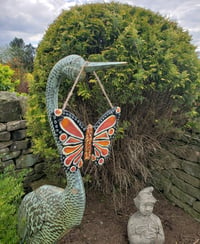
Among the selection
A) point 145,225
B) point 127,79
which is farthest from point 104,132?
point 145,225

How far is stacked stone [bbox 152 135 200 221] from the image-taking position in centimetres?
271

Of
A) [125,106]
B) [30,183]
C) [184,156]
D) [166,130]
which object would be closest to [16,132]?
[30,183]

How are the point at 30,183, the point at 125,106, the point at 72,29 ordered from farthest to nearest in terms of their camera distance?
the point at 30,183
the point at 125,106
the point at 72,29

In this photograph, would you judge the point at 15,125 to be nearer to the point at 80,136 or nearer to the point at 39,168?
the point at 39,168

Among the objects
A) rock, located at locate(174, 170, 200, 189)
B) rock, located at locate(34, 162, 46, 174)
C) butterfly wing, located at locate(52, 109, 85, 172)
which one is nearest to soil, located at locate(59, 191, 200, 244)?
rock, located at locate(174, 170, 200, 189)

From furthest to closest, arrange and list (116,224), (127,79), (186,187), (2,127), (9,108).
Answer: (9,108), (2,127), (186,187), (116,224), (127,79)

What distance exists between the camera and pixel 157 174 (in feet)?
10.3

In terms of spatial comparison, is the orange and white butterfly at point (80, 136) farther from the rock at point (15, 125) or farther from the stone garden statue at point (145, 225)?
the rock at point (15, 125)

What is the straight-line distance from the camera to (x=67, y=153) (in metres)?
1.37

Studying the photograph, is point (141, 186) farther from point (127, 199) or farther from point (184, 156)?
point (184, 156)

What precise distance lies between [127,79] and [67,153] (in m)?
1.32

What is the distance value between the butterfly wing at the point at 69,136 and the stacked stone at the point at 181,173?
1.76 metres

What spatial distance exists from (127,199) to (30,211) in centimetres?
159

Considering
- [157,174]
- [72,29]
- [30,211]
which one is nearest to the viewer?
[30,211]
